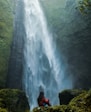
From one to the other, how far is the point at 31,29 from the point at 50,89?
326 inches

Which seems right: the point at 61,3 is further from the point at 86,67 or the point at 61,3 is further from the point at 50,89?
the point at 50,89

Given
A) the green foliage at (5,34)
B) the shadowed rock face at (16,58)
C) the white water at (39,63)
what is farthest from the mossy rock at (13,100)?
the shadowed rock face at (16,58)

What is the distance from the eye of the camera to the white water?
22.8m

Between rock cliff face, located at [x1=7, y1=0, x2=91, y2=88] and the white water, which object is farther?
rock cliff face, located at [x1=7, y1=0, x2=91, y2=88]

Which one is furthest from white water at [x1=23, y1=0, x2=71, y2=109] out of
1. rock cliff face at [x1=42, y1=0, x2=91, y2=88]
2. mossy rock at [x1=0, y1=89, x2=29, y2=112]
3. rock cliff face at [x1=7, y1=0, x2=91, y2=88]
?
mossy rock at [x1=0, y1=89, x2=29, y2=112]

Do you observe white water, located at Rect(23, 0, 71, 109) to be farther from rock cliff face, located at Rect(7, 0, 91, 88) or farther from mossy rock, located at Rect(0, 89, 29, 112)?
mossy rock, located at Rect(0, 89, 29, 112)

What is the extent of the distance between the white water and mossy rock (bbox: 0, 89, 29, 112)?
5.50 meters

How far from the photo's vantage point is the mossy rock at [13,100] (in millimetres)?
13938

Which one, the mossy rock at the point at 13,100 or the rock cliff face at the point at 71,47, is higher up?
the rock cliff face at the point at 71,47

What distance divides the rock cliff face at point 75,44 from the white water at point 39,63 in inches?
41.3

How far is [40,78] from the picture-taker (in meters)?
23.7

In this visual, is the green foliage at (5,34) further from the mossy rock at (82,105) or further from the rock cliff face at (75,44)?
the mossy rock at (82,105)

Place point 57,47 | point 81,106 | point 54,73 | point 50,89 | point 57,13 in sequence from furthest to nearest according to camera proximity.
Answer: point 57,13 → point 57,47 → point 54,73 → point 50,89 → point 81,106

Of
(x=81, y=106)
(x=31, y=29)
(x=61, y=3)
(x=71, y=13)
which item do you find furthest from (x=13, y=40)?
(x=81, y=106)
